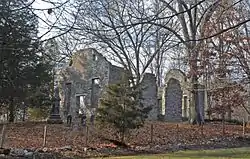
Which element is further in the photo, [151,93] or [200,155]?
[151,93]

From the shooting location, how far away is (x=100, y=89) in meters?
36.3

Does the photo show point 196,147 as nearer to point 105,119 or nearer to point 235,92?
point 105,119

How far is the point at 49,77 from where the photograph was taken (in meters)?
31.6

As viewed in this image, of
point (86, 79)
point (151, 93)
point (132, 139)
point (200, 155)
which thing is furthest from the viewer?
point (86, 79)

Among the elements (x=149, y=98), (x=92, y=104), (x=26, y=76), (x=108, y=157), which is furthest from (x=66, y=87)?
(x=108, y=157)

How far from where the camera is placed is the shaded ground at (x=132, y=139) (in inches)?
782

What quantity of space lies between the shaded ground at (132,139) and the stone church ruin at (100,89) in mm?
8729

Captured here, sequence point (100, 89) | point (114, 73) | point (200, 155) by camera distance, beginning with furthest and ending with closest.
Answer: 1. point (100, 89)
2. point (114, 73)
3. point (200, 155)

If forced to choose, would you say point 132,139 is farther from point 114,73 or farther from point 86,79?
point 86,79

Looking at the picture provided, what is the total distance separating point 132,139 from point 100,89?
14319 millimetres

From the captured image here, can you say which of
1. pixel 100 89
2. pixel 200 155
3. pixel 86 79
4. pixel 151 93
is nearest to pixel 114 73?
pixel 100 89

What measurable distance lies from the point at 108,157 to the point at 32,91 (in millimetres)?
14159

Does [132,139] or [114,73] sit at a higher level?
[114,73]

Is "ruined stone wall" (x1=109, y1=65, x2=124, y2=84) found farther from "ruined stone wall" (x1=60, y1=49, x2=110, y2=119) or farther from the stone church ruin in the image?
"ruined stone wall" (x1=60, y1=49, x2=110, y2=119)
